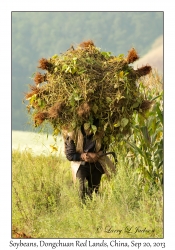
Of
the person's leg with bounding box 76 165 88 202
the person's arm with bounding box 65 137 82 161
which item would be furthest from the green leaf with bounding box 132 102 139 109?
the person's leg with bounding box 76 165 88 202

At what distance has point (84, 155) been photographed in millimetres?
8297

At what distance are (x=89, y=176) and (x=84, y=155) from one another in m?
0.52

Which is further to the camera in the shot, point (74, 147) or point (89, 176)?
point (89, 176)

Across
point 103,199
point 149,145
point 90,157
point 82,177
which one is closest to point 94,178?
point 82,177

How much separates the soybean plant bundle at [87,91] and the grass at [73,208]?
2.10 ft

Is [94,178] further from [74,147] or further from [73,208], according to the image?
[73,208]

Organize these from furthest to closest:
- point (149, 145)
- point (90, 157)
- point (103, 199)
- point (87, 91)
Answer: point (149, 145) < point (90, 157) < point (87, 91) < point (103, 199)

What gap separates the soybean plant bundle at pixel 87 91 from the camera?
8.00 meters

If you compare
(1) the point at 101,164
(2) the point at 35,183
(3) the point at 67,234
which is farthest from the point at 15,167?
(3) the point at 67,234

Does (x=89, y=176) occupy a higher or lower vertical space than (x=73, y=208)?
higher

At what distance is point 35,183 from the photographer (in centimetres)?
825

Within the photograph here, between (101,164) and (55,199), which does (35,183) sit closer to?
(55,199)

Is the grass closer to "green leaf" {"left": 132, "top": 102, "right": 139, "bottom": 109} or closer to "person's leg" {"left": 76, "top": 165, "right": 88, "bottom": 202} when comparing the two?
"person's leg" {"left": 76, "top": 165, "right": 88, "bottom": 202}

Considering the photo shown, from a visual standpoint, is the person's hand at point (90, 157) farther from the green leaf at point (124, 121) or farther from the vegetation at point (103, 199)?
the green leaf at point (124, 121)
